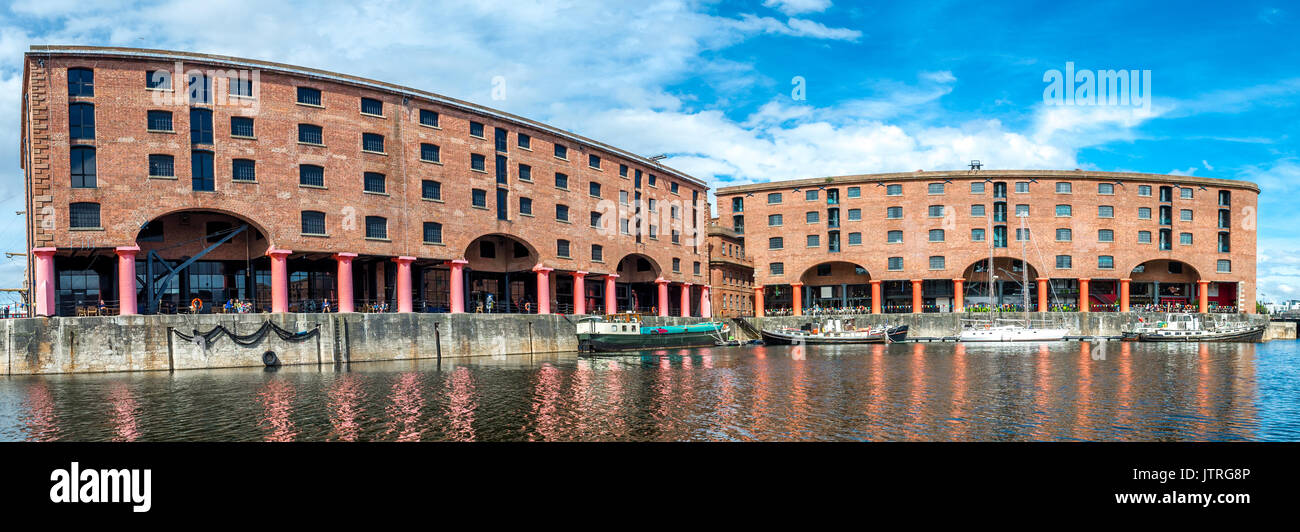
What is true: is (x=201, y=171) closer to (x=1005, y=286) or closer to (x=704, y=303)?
(x=704, y=303)

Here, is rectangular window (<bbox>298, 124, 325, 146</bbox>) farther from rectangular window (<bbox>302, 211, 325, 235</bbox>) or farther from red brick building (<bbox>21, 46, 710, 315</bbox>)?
rectangular window (<bbox>302, 211, 325, 235</bbox>)

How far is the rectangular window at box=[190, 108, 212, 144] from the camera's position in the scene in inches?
1766

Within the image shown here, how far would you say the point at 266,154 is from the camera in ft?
153

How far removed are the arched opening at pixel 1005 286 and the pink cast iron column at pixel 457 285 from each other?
5680 centimetres

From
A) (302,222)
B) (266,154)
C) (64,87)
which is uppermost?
(64,87)

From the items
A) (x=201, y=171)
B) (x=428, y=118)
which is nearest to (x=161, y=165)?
(x=201, y=171)

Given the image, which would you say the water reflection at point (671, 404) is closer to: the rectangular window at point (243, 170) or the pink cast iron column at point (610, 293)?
the rectangular window at point (243, 170)

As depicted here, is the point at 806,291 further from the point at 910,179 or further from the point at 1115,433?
the point at 1115,433

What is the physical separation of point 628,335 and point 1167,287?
230 feet

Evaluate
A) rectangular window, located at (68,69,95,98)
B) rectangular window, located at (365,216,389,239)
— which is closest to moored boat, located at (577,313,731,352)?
rectangular window, located at (365,216,389,239)

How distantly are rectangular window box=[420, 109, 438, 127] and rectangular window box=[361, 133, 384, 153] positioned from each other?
3.32 metres

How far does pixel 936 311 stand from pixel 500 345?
2162 inches

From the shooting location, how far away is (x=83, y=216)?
4162 cm
